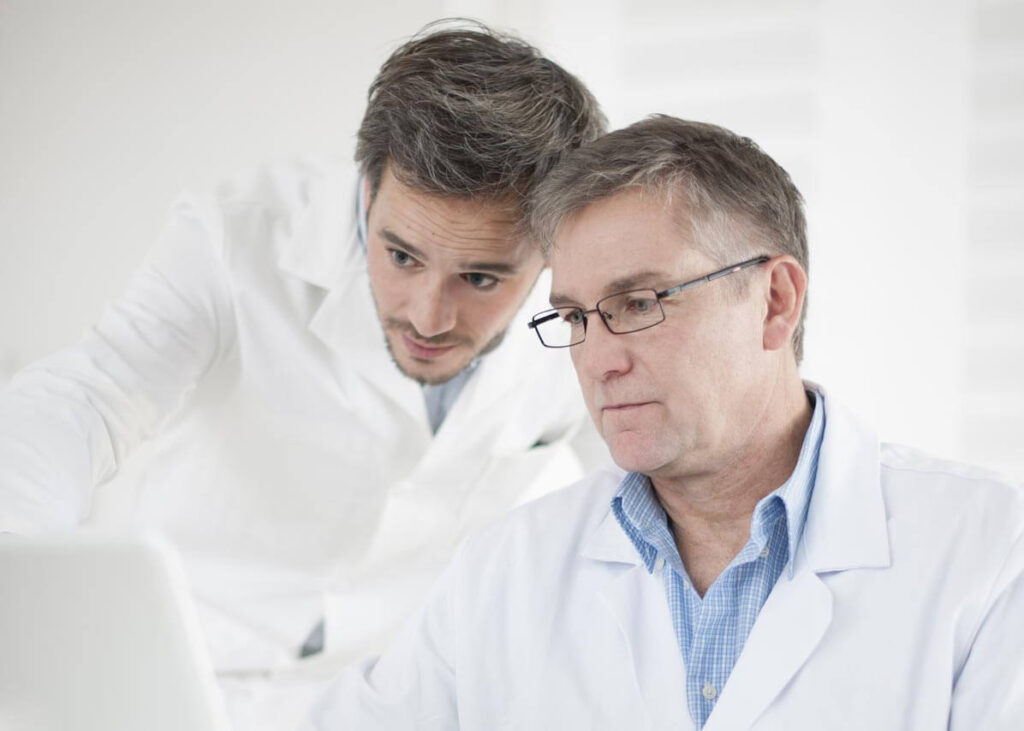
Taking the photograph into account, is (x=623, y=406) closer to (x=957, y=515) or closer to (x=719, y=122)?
(x=957, y=515)

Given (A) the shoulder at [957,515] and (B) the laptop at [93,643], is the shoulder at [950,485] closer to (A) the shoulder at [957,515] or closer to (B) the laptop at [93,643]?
(A) the shoulder at [957,515]

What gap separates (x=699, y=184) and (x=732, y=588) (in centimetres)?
48

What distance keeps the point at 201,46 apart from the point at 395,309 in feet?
5.27

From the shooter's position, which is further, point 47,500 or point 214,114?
point 214,114

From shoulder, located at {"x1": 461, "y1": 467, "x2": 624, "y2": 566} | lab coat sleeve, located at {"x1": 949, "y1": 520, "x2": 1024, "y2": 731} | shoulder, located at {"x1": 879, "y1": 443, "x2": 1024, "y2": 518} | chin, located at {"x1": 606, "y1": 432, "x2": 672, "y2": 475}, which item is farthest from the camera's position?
shoulder, located at {"x1": 461, "y1": 467, "x2": 624, "y2": 566}

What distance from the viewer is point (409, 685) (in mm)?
1353

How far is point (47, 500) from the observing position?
4.23 ft

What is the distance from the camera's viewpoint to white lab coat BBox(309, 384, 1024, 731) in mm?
1093

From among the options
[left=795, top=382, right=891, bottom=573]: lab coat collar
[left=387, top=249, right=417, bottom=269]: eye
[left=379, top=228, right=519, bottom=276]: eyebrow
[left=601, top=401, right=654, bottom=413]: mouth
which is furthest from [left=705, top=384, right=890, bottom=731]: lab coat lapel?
[left=387, top=249, right=417, bottom=269]: eye

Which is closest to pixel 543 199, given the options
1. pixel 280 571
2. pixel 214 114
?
pixel 280 571

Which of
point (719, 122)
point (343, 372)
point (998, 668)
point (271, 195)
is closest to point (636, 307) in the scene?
point (998, 668)

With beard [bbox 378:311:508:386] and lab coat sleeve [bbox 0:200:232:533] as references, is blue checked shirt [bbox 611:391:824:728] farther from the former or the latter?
lab coat sleeve [bbox 0:200:232:533]

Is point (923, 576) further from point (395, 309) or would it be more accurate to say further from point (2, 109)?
point (2, 109)

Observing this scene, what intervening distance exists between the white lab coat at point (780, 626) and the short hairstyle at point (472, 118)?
0.45m
